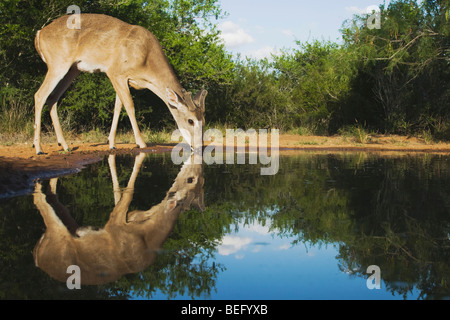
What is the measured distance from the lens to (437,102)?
69.8ft

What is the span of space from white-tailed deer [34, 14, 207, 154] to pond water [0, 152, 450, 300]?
17.1 ft

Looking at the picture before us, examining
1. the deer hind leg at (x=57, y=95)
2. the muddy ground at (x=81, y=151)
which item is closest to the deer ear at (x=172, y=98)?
the muddy ground at (x=81, y=151)

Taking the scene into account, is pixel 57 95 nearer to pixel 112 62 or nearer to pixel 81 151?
pixel 81 151

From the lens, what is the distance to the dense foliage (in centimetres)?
1828

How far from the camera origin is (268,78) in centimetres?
2847

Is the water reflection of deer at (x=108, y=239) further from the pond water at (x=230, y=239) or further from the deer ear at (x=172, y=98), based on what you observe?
the deer ear at (x=172, y=98)

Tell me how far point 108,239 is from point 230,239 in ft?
4.06

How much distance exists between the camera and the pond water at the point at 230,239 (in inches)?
149

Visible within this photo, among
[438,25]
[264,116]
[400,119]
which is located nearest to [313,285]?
[438,25]

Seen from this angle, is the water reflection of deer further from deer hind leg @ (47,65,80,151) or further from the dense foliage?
the dense foliage

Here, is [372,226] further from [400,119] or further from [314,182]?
[400,119]

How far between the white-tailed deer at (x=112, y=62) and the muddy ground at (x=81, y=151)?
0.99 m

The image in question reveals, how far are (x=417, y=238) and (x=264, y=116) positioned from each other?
2267cm

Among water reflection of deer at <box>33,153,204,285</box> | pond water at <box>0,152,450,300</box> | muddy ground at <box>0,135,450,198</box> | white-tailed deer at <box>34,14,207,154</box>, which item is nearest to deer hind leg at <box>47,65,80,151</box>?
white-tailed deer at <box>34,14,207,154</box>
